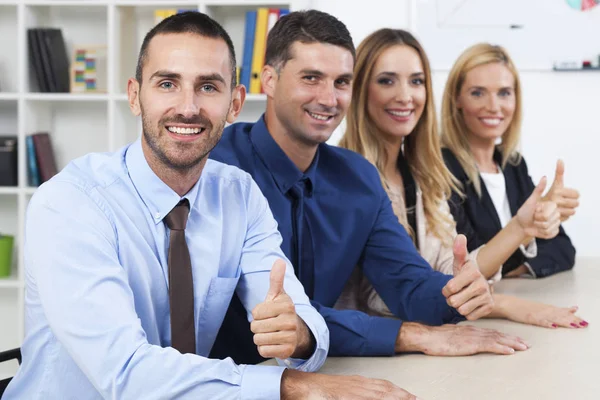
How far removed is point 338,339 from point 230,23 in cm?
250

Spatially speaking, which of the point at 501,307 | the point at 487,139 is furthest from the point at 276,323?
the point at 487,139

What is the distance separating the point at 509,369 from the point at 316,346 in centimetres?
36

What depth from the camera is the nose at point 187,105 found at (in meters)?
1.41

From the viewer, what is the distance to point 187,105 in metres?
1.41

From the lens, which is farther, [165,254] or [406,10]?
[406,10]

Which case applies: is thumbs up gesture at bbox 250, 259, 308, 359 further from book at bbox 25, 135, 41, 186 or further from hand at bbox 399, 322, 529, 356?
book at bbox 25, 135, 41, 186

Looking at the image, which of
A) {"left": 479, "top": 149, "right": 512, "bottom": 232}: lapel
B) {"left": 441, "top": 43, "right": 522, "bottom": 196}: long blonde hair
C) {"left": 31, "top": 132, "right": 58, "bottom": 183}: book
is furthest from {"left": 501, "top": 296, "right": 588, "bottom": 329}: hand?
{"left": 31, "top": 132, "right": 58, "bottom": 183}: book

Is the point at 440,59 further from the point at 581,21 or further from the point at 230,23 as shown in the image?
the point at 230,23

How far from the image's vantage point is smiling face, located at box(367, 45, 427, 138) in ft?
7.58

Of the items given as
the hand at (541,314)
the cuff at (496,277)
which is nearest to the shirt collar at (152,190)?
the hand at (541,314)

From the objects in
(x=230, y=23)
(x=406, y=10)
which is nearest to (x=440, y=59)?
(x=406, y=10)

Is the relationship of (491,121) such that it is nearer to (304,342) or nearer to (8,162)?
(304,342)

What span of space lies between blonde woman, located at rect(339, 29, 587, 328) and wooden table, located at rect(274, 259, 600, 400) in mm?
451

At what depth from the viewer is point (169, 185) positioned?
1.46 m
